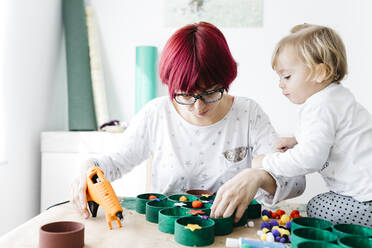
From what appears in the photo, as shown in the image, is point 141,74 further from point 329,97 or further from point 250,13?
point 329,97

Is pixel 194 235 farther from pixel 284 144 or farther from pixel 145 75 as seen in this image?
pixel 145 75

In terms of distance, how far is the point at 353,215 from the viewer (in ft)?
A: 3.41

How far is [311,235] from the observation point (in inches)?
35.1

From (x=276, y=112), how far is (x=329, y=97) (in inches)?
63.1

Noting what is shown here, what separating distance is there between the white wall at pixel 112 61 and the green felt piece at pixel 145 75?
0.11 m

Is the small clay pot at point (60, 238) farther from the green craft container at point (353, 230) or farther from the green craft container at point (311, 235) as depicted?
the green craft container at point (353, 230)

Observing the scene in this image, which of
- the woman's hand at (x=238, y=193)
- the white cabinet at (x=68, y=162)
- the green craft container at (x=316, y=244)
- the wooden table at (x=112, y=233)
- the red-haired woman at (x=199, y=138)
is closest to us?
the green craft container at (x=316, y=244)

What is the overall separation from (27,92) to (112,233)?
165 centimetres

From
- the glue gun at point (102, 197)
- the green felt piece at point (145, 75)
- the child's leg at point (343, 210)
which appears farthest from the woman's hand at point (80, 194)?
the green felt piece at point (145, 75)

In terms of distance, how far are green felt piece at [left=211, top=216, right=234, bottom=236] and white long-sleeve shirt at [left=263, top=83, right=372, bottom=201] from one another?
22 cm

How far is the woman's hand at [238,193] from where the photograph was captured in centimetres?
102

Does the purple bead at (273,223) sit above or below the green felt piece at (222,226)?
below

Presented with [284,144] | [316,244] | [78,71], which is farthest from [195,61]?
[78,71]

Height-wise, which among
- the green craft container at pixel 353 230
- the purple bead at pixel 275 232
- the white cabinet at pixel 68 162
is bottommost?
the white cabinet at pixel 68 162
